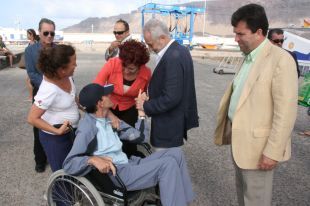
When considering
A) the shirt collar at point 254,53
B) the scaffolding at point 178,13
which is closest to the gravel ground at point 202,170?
the shirt collar at point 254,53

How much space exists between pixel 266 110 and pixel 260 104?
53mm

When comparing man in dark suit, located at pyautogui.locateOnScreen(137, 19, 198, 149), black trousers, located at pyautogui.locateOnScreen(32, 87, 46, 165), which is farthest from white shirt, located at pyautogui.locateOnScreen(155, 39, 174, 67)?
black trousers, located at pyautogui.locateOnScreen(32, 87, 46, 165)

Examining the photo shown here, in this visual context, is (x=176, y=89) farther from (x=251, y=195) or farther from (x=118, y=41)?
(x=118, y=41)

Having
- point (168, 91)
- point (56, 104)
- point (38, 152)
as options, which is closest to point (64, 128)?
point (56, 104)

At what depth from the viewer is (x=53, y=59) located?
2.36m

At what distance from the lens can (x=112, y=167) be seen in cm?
230

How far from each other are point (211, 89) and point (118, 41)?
5883 millimetres

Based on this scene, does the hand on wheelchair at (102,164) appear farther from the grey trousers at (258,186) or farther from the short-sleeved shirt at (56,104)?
the grey trousers at (258,186)

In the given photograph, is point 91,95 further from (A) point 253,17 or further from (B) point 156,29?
(A) point 253,17

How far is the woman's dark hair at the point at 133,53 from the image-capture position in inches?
104

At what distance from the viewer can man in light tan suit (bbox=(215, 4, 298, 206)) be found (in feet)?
6.16

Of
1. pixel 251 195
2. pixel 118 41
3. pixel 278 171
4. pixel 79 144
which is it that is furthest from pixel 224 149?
pixel 79 144

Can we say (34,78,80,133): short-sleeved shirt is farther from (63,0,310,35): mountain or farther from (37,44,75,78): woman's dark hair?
(63,0,310,35): mountain

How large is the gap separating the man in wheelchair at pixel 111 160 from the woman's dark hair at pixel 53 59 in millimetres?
249
